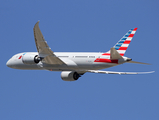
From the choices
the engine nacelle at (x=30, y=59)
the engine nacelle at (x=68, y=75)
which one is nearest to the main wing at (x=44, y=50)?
the engine nacelle at (x=30, y=59)

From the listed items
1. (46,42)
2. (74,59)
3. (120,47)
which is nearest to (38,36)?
(46,42)

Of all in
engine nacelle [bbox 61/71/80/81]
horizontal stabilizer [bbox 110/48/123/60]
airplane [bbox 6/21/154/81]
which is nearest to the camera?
horizontal stabilizer [bbox 110/48/123/60]

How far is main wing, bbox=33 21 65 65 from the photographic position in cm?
4544

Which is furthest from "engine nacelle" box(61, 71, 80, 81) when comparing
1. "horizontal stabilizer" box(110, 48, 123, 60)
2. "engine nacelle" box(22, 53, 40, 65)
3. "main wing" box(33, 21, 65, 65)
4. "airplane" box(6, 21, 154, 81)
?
"horizontal stabilizer" box(110, 48, 123, 60)

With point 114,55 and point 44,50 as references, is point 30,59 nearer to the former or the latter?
point 44,50

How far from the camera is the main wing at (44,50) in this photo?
45438 millimetres

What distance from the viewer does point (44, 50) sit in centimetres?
4881

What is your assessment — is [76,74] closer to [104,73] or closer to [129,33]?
[104,73]

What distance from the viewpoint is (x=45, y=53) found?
4972 cm

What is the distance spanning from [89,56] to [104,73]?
3.64m

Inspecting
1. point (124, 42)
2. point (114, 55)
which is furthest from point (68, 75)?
point (124, 42)

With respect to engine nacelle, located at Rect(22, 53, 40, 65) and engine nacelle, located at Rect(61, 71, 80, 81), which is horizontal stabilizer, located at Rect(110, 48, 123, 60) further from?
engine nacelle, located at Rect(22, 53, 40, 65)

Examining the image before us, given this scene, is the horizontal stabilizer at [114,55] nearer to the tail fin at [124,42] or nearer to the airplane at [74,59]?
the airplane at [74,59]

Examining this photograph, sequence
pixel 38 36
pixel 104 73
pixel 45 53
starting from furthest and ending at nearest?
pixel 104 73, pixel 45 53, pixel 38 36
